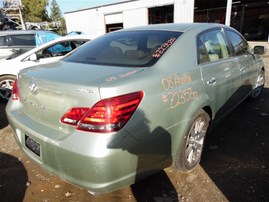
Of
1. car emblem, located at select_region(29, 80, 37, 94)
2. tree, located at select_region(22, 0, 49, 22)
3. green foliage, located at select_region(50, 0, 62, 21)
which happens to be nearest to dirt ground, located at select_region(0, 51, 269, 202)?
car emblem, located at select_region(29, 80, 37, 94)

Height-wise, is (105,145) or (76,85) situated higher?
(76,85)

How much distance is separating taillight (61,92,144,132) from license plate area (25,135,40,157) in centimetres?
54

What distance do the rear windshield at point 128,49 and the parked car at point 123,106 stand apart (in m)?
0.01

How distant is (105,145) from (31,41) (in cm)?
727

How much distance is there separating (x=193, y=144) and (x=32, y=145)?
1.68 meters

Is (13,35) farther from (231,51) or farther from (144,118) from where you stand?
(144,118)

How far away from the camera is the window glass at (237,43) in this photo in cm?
360

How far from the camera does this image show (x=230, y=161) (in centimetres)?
299

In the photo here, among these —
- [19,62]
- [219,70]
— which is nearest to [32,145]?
[219,70]

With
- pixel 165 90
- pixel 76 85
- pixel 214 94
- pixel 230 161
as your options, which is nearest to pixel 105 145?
pixel 76 85

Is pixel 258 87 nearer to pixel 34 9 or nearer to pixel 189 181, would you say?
pixel 189 181

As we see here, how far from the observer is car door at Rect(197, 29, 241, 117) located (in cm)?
271

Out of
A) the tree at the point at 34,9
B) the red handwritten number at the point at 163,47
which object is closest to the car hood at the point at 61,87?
the red handwritten number at the point at 163,47

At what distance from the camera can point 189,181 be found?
2648 mm
